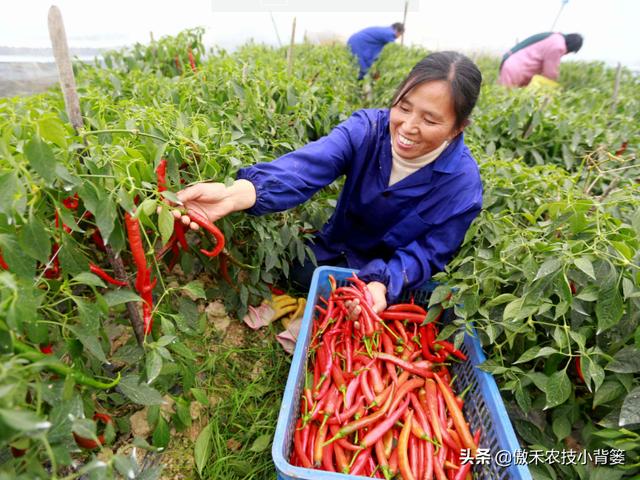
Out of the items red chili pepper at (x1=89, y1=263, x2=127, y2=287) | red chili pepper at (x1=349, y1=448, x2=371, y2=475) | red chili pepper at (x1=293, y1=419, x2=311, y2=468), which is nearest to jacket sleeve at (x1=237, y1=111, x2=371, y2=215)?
red chili pepper at (x1=89, y1=263, x2=127, y2=287)

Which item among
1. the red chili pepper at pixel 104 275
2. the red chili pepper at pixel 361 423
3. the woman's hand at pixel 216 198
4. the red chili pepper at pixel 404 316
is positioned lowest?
the red chili pepper at pixel 361 423

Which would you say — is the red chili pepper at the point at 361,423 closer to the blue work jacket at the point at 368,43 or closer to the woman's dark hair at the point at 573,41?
the woman's dark hair at the point at 573,41

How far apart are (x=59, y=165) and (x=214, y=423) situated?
1.36 meters

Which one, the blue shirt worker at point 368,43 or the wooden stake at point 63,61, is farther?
the blue shirt worker at point 368,43

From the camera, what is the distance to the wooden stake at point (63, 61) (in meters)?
1.00

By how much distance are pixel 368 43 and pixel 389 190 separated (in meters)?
7.64

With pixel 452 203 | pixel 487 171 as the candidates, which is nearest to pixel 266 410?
pixel 452 203

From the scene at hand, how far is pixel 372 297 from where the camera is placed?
1924 millimetres

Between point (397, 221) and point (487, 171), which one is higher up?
point (487, 171)

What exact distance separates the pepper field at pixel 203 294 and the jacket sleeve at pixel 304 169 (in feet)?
0.47

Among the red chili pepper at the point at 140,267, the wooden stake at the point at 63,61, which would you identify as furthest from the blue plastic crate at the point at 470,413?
the wooden stake at the point at 63,61

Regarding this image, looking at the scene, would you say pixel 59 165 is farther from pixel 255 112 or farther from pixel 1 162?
pixel 255 112

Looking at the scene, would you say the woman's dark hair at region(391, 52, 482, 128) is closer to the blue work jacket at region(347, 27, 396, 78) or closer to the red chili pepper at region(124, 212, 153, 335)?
the red chili pepper at region(124, 212, 153, 335)

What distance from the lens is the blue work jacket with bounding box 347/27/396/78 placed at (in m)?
8.50
